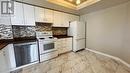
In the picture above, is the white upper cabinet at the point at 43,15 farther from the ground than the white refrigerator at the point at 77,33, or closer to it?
farther from the ground

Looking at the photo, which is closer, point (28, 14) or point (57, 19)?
point (28, 14)

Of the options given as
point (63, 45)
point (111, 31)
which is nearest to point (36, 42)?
point (63, 45)

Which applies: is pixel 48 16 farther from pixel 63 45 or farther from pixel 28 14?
pixel 63 45

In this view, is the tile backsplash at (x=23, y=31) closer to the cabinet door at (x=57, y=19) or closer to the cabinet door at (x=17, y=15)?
the cabinet door at (x=17, y=15)

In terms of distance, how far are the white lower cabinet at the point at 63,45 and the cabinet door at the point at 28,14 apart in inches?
52.5

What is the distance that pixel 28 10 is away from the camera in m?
2.61

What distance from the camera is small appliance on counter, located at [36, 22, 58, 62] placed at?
108 inches

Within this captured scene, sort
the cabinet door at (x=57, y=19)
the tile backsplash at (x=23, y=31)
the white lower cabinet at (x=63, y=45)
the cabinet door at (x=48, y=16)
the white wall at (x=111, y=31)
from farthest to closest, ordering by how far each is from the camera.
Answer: the cabinet door at (x=57, y=19) < the white lower cabinet at (x=63, y=45) < the cabinet door at (x=48, y=16) < the tile backsplash at (x=23, y=31) < the white wall at (x=111, y=31)

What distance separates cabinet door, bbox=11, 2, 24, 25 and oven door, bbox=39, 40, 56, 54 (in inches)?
40.3

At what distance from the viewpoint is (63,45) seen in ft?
11.5

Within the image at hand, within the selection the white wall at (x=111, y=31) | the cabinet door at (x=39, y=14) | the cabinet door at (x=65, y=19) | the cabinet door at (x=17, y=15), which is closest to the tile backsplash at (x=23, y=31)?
the cabinet door at (x=17, y=15)

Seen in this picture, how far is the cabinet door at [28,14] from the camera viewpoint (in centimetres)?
256

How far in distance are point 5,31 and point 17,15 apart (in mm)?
682

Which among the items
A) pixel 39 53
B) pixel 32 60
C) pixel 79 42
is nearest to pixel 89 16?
pixel 79 42
